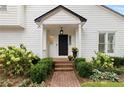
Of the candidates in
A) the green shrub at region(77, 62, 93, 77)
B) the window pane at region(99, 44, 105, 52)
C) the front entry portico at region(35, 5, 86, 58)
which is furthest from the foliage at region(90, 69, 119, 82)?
the window pane at region(99, 44, 105, 52)

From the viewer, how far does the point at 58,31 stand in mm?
13414

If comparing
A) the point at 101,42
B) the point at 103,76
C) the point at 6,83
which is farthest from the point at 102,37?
the point at 6,83

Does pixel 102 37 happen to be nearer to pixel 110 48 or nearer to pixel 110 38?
pixel 110 38

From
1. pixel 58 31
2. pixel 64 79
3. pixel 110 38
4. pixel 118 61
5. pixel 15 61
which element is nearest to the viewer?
pixel 64 79

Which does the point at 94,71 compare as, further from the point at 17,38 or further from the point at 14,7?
the point at 14,7

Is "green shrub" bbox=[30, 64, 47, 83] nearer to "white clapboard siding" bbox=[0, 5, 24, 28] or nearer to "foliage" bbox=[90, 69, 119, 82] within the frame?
"foliage" bbox=[90, 69, 119, 82]

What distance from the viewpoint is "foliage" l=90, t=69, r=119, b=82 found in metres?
9.80

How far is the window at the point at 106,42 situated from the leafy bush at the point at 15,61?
13.4 feet

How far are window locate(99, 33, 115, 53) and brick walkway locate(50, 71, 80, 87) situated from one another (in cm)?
283

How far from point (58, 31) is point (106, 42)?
7.81 ft

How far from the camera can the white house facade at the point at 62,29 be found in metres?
12.7

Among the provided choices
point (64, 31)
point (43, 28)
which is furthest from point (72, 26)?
point (43, 28)

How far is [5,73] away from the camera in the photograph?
10.4 m

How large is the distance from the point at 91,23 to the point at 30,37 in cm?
300
